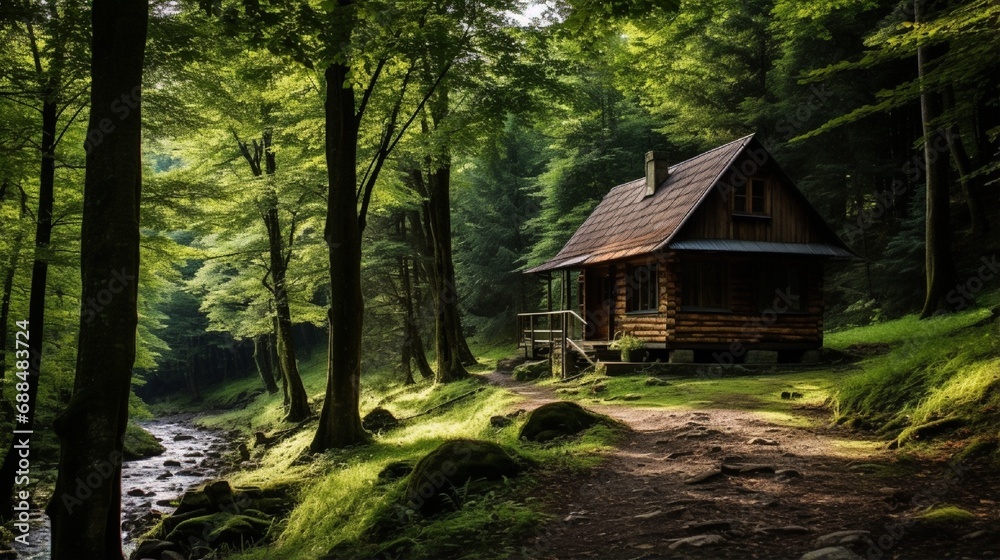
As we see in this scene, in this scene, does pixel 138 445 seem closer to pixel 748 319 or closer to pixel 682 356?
pixel 682 356

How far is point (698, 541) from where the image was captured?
193 inches

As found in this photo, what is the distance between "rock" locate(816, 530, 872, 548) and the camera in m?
4.61

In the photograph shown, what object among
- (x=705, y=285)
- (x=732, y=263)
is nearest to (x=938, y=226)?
(x=732, y=263)

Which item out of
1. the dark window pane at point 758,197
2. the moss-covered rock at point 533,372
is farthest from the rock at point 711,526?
the dark window pane at point 758,197

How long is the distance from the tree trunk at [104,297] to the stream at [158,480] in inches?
190

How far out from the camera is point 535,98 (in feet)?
42.9

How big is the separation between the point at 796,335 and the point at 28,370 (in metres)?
18.5

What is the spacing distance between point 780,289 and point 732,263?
5.70 feet

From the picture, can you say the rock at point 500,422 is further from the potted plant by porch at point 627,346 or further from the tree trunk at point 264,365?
the tree trunk at point 264,365

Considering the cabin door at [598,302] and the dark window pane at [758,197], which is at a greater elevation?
the dark window pane at [758,197]

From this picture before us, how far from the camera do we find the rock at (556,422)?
369 inches

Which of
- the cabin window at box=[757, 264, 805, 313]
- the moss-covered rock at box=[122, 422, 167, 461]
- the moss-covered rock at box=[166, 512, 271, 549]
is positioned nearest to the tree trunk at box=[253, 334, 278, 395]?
the moss-covered rock at box=[122, 422, 167, 461]

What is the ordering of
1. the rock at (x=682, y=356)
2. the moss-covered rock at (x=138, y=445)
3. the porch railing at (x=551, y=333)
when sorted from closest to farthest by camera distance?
the rock at (x=682, y=356), the porch railing at (x=551, y=333), the moss-covered rock at (x=138, y=445)

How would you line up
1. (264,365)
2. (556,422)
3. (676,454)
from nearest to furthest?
(676,454) < (556,422) < (264,365)
